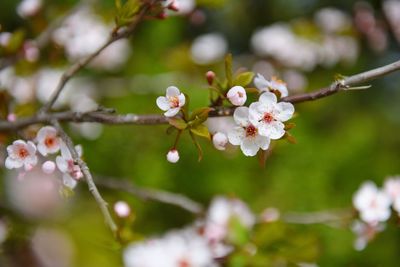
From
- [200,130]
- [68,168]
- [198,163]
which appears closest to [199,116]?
[200,130]

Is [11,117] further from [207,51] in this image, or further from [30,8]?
[207,51]

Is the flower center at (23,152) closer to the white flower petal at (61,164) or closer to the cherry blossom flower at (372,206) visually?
the white flower petal at (61,164)

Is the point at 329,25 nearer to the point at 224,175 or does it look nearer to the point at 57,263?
the point at 224,175

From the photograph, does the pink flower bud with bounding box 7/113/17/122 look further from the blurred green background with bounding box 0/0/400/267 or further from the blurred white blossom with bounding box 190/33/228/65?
the blurred white blossom with bounding box 190/33/228/65

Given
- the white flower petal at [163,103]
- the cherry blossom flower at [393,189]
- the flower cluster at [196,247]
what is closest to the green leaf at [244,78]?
the white flower petal at [163,103]

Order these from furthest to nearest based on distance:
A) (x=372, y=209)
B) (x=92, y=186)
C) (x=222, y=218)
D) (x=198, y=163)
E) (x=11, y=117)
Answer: (x=198, y=163)
(x=222, y=218)
(x=372, y=209)
(x=11, y=117)
(x=92, y=186)

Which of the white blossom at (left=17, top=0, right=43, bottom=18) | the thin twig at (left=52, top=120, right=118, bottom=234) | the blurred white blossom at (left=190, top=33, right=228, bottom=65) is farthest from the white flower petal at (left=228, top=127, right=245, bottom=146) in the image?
the blurred white blossom at (left=190, top=33, right=228, bottom=65)

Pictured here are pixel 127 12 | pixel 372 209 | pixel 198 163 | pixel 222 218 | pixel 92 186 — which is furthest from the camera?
pixel 198 163
